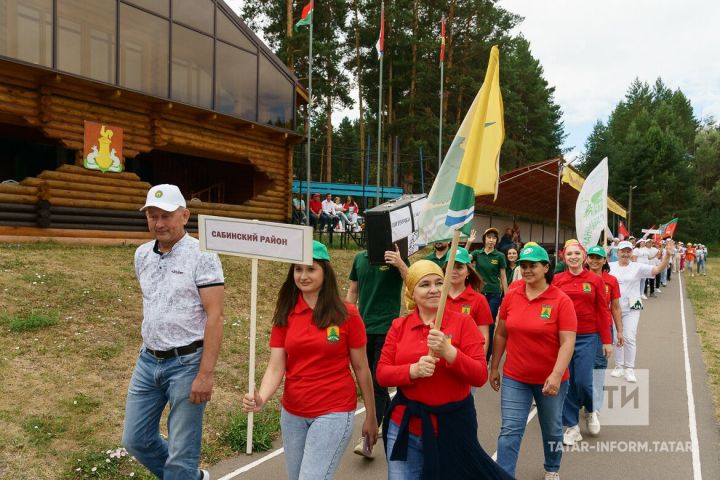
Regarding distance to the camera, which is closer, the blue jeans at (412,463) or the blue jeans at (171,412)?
the blue jeans at (412,463)

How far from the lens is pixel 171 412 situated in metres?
3.41

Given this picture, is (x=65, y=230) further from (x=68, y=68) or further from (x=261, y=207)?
(x=261, y=207)

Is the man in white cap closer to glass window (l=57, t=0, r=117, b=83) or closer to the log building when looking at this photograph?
the log building

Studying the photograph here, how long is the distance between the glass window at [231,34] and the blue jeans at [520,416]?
15.5 m

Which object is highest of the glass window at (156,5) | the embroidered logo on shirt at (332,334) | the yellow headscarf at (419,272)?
the glass window at (156,5)

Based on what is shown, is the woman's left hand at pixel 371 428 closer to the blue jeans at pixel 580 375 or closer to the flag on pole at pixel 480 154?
the flag on pole at pixel 480 154

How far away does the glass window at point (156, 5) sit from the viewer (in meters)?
14.6

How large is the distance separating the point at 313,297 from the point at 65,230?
39.0ft

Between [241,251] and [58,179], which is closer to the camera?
[241,251]

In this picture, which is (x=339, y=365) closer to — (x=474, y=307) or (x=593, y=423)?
(x=474, y=307)

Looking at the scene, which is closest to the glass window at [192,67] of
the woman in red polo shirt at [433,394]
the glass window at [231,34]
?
the glass window at [231,34]

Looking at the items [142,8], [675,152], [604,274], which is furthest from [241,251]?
[675,152]

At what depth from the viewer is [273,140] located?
19.2 m

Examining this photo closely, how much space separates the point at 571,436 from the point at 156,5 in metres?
14.7
